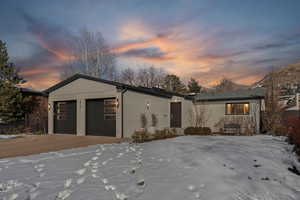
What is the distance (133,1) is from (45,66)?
14158 mm

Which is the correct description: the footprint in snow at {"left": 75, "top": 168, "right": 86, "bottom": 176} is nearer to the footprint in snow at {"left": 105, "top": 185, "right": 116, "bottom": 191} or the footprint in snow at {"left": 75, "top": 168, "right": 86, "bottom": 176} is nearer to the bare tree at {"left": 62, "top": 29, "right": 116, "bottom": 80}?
the footprint in snow at {"left": 105, "top": 185, "right": 116, "bottom": 191}

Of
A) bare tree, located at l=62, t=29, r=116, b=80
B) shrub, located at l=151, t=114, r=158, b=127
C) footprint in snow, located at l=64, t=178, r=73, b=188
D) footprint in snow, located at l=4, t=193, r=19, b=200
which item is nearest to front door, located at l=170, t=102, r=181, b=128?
shrub, located at l=151, t=114, r=158, b=127

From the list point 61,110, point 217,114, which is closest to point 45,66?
point 61,110

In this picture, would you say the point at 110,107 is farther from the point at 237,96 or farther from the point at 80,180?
the point at 237,96

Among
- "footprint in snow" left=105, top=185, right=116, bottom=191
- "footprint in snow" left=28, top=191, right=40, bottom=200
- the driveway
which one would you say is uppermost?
"footprint in snow" left=105, top=185, right=116, bottom=191

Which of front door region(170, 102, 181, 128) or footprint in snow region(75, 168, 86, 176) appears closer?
footprint in snow region(75, 168, 86, 176)

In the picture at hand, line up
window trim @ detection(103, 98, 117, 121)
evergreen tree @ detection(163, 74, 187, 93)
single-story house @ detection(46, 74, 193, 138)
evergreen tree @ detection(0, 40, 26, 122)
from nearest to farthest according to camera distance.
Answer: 1. single-story house @ detection(46, 74, 193, 138)
2. window trim @ detection(103, 98, 117, 121)
3. evergreen tree @ detection(0, 40, 26, 122)
4. evergreen tree @ detection(163, 74, 187, 93)

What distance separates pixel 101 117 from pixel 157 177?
879 centimetres

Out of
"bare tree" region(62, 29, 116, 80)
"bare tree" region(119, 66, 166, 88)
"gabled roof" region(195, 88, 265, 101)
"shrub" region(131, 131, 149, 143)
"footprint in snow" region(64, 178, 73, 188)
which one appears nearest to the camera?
"footprint in snow" region(64, 178, 73, 188)

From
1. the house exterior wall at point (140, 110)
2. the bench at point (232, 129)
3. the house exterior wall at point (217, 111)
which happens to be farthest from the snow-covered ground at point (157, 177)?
the house exterior wall at point (217, 111)

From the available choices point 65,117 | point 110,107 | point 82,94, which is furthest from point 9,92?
point 110,107

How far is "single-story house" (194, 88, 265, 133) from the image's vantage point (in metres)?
13.8

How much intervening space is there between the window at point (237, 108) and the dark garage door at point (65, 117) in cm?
1183

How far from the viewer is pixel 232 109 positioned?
1502 cm
